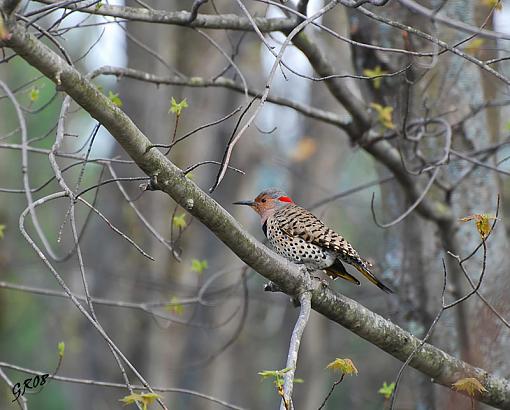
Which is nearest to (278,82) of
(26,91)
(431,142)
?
(431,142)

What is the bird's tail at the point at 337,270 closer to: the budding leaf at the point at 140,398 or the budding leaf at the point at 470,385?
the budding leaf at the point at 470,385

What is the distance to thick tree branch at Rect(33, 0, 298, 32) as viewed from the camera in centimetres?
413

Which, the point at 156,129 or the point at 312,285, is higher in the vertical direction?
the point at 156,129

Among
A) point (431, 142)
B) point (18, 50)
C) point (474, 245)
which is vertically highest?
point (431, 142)

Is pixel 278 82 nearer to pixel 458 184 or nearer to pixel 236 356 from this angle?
pixel 236 356

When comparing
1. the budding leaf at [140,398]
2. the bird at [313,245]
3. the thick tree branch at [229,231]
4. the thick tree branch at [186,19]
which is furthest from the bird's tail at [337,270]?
the budding leaf at [140,398]

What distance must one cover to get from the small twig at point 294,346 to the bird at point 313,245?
108 cm

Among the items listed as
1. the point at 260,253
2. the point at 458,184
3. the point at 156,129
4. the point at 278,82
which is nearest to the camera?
the point at 260,253

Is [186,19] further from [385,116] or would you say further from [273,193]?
[273,193]

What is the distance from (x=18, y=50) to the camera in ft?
9.37

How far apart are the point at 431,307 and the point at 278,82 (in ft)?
30.9

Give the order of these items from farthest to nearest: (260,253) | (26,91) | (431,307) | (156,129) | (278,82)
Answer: (278,82)
(156,129)
(431,307)
(26,91)
(260,253)

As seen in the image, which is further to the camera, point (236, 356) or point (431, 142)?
point (236, 356)

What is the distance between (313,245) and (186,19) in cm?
148
